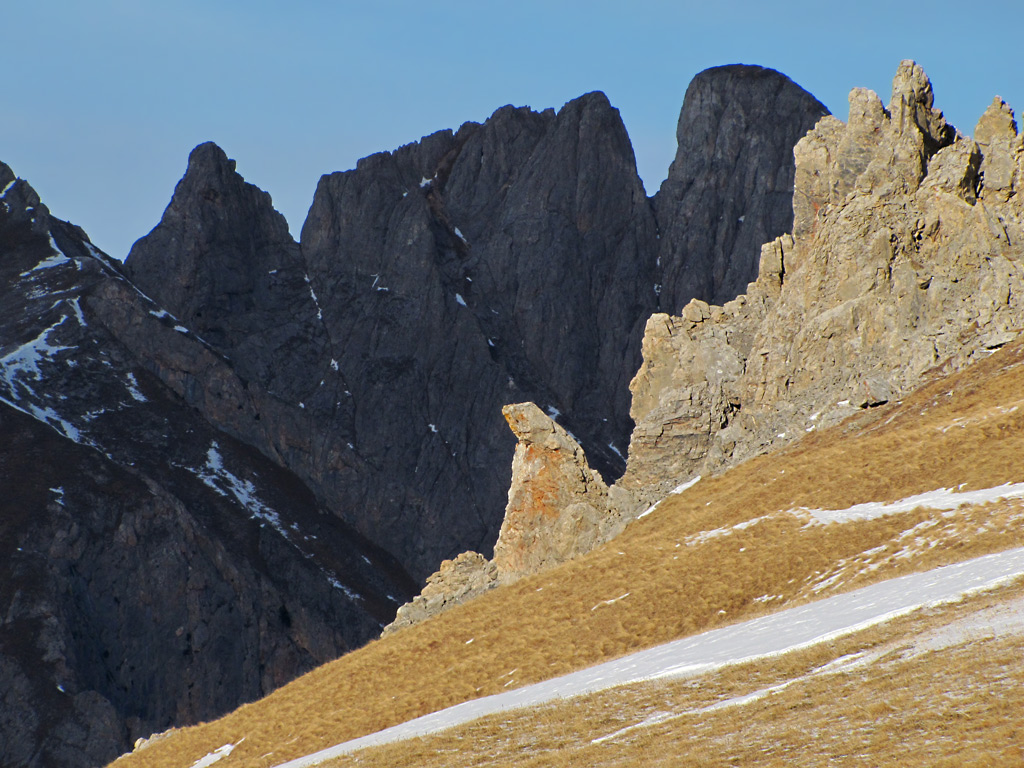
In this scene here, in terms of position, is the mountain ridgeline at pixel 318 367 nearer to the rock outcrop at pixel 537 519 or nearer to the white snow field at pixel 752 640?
the rock outcrop at pixel 537 519

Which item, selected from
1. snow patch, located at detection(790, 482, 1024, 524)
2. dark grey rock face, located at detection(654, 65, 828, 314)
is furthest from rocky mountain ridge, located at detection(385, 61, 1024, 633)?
dark grey rock face, located at detection(654, 65, 828, 314)

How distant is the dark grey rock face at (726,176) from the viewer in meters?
174

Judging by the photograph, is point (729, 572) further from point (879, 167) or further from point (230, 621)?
point (230, 621)

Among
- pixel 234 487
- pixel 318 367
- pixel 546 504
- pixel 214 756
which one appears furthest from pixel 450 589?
pixel 318 367

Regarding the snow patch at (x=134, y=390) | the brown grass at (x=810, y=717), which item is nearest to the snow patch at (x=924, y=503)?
the brown grass at (x=810, y=717)

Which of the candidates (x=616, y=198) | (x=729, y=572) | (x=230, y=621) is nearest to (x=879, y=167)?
(x=729, y=572)

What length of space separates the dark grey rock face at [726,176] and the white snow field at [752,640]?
474ft

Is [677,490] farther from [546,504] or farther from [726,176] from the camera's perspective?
[726,176]

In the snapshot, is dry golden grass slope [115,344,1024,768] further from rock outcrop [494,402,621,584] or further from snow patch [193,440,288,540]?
snow patch [193,440,288,540]

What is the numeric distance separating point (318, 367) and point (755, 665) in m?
149

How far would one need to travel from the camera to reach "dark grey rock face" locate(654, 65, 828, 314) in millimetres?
174500

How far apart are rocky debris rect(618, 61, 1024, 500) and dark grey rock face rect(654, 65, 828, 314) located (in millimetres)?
105577

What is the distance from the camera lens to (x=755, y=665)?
25.2 m

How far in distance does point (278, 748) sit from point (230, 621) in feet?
312
